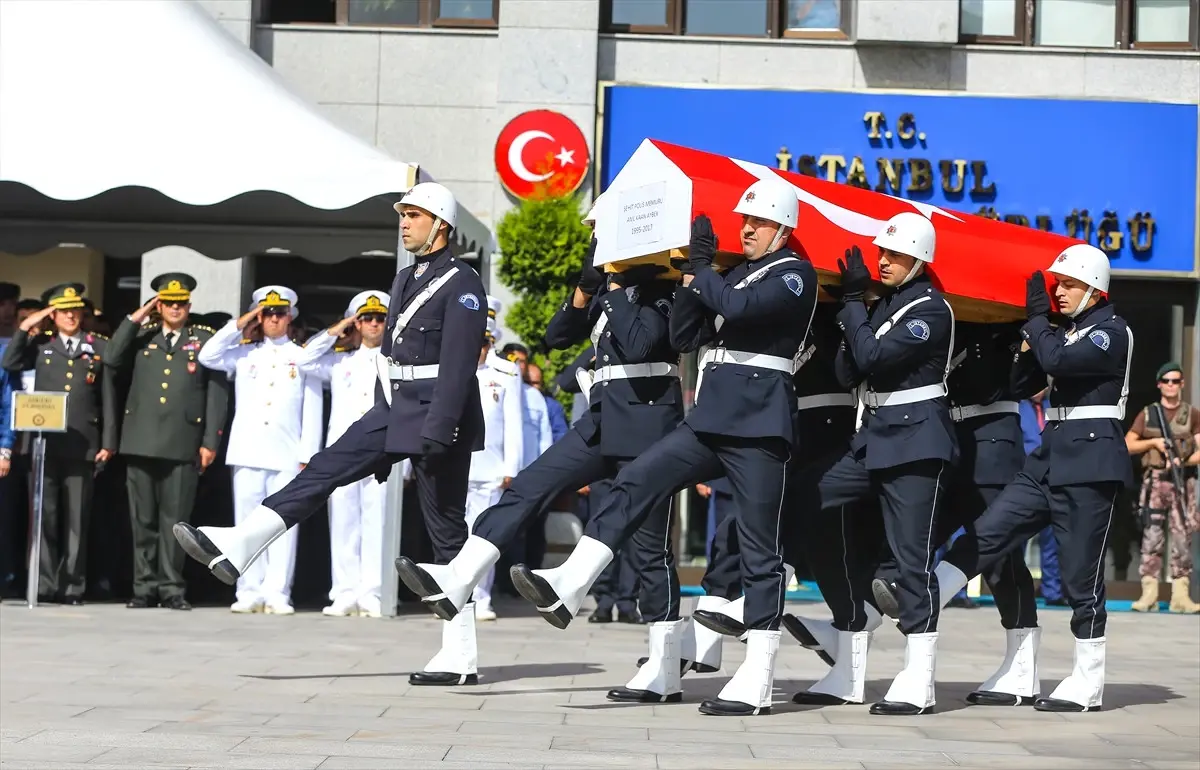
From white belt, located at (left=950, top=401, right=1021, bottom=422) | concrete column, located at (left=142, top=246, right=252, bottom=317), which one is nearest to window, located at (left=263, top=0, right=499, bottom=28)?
concrete column, located at (left=142, top=246, right=252, bottom=317)

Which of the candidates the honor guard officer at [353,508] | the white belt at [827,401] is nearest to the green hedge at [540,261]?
the honor guard officer at [353,508]

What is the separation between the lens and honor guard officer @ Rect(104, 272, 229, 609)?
1194cm

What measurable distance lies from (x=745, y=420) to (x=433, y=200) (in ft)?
6.02

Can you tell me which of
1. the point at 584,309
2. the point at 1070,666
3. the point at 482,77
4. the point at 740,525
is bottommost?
the point at 1070,666

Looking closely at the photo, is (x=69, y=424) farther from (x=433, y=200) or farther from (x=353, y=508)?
(x=433, y=200)

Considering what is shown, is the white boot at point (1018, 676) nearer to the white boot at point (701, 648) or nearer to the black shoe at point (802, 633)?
the black shoe at point (802, 633)

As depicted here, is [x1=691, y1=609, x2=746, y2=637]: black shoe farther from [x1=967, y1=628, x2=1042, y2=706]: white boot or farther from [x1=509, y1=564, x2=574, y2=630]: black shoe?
[x1=967, y1=628, x2=1042, y2=706]: white boot

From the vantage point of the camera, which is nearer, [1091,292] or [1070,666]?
[1091,292]

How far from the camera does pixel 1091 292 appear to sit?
805 centimetres

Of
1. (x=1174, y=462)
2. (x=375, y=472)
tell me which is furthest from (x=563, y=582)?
(x=1174, y=462)

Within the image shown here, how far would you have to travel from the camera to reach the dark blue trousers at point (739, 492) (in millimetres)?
7207

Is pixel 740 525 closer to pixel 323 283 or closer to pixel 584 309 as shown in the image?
pixel 584 309

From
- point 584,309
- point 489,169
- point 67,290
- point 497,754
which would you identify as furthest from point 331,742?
point 489,169

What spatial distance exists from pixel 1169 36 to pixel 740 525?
35.2ft
